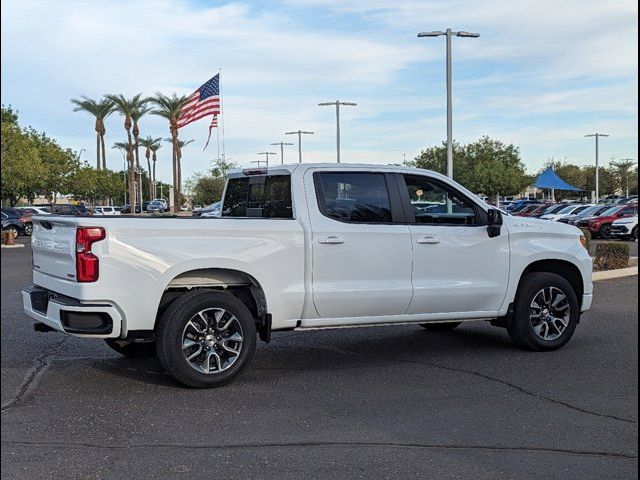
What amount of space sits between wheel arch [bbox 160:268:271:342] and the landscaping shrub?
12.3m

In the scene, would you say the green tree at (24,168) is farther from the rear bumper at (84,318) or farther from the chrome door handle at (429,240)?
the chrome door handle at (429,240)

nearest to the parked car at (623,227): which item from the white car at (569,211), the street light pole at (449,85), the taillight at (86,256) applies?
the white car at (569,211)

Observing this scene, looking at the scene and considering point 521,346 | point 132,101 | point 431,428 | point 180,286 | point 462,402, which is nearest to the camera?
point 431,428

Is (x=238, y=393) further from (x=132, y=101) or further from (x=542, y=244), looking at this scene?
(x=132, y=101)

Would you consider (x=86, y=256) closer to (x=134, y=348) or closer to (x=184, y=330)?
(x=184, y=330)

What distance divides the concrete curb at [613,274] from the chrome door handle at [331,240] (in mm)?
10076

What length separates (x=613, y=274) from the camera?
641 inches

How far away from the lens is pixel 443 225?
25.1 ft

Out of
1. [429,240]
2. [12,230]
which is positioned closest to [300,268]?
→ [429,240]

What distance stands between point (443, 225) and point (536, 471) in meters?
3.39

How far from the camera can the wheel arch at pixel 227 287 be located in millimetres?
6617

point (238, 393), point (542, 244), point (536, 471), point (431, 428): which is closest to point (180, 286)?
point (238, 393)

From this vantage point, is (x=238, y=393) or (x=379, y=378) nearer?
(x=238, y=393)

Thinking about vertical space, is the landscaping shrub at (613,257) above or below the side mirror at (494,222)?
below
